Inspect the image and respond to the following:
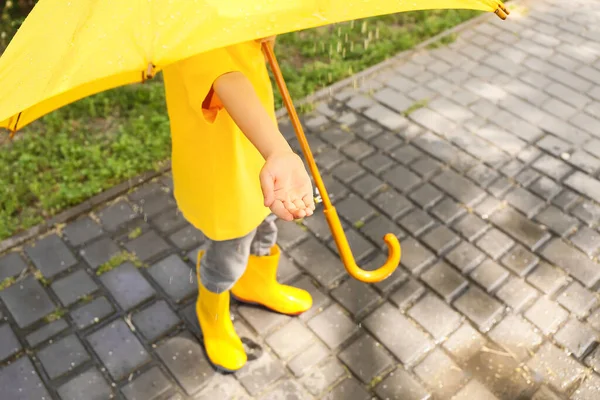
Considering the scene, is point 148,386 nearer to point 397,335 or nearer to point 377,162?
point 397,335

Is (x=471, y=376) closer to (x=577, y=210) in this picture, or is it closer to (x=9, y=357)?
(x=577, y=210)

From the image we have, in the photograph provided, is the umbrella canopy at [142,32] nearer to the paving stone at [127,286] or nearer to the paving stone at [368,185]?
the paving stone at [127,286]

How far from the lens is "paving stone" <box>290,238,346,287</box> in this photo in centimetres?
348

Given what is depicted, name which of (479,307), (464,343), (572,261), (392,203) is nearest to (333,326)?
(464,343)

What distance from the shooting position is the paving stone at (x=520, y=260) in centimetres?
349

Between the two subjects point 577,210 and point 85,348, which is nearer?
point 85,348

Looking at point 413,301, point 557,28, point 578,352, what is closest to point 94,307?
point 413,301

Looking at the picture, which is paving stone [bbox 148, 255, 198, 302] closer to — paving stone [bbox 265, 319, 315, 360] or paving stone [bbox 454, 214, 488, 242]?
paving stone [bbox 265, 319, 315, 360]

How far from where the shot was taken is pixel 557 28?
580 cm

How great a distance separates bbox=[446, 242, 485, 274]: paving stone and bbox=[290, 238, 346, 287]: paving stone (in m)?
0.68

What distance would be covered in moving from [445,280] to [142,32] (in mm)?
2485

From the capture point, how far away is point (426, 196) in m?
3.98


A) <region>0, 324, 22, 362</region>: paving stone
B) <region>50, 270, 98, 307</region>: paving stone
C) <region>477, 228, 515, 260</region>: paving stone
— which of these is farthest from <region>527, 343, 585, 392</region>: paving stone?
<region>0, 324, 22, 362</region>: paving stone

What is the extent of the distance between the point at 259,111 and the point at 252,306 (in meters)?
1.77
